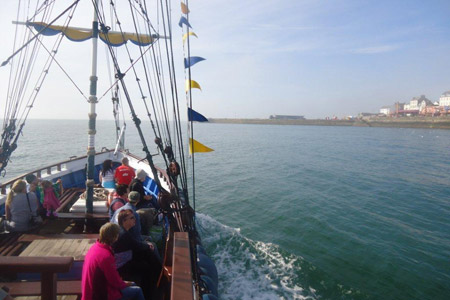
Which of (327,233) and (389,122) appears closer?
(327,233)

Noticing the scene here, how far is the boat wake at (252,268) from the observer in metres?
7.20

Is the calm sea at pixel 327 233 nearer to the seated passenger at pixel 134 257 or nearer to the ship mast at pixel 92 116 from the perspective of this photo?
the seated passenger at pixel 134 257

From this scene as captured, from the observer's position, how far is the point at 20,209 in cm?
458

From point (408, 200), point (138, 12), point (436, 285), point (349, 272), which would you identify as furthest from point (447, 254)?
point (138, 12)

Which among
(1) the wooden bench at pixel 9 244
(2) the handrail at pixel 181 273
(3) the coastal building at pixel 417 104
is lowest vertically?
(1) the wooden bench at pixel 9 244

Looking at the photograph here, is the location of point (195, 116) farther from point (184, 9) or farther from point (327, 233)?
point (327, 233)

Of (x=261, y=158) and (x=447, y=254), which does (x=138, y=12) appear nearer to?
(x=447, y=254)

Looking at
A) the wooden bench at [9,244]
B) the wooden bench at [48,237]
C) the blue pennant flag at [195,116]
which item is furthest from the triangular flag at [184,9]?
the wooden bench at [9,244]

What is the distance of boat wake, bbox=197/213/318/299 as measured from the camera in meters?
7.20

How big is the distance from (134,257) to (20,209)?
2551mm

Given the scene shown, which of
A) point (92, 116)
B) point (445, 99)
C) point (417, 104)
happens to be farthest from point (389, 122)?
point (92, 116)

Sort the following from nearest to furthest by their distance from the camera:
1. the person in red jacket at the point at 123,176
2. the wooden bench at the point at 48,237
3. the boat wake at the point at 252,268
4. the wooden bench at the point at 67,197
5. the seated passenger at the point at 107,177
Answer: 1. the wooden bench at the point at 48,237
2. the wooden bench at the point at 67,197
3. the person in red jacket at the point at 123,176
4. the seated passenger at the point at 107,177
5. the boat wake at the point at 252,268

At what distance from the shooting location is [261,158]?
100 ft

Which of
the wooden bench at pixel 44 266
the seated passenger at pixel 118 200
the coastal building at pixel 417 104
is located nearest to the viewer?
the wooden bench at pixel 44 266
